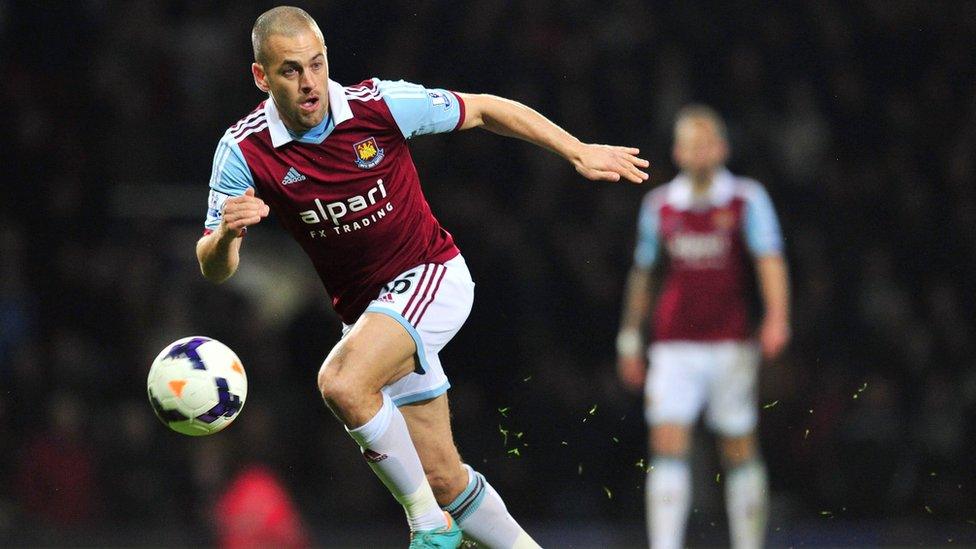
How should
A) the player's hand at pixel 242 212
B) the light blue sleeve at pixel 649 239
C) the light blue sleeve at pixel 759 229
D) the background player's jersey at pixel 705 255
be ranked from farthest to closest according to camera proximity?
the light blue sleeve at pixel 649 239 < the background player's jersey at pixel 705 255 < the light blue sleeve at pixel 759 229 < the player's hand at pixel 242 212

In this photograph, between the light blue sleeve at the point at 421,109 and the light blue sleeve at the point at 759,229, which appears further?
the light blue sleeve at the point at 759,229

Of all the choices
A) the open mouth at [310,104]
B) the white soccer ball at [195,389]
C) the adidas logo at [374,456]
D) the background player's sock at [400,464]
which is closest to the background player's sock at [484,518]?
the background player's sock at [400,464]

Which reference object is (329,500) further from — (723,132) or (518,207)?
(723,132)

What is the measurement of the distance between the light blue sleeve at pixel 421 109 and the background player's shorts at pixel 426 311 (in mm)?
464

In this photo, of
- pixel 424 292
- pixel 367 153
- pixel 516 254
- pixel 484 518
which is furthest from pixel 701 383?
Answer: pixel 367 153

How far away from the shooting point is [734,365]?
8031mm

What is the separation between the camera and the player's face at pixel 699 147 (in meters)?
8.10

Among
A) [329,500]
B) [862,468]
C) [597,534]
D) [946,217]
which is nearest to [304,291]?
[329,500]

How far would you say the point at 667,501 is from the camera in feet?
24.9

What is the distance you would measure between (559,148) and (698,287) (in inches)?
141

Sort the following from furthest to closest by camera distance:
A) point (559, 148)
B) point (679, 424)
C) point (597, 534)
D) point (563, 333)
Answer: point (563, 333) < point (597, 534) < point (679, 424) < point (559, 148)

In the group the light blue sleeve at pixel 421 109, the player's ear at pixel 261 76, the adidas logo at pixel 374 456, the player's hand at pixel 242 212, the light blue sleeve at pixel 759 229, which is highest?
the player's ear at pixel 261 76

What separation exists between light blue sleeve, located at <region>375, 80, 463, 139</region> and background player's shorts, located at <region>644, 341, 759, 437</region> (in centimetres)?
362

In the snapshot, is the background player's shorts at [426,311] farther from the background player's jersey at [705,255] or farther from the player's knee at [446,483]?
the background player's jersey at [705,255]
